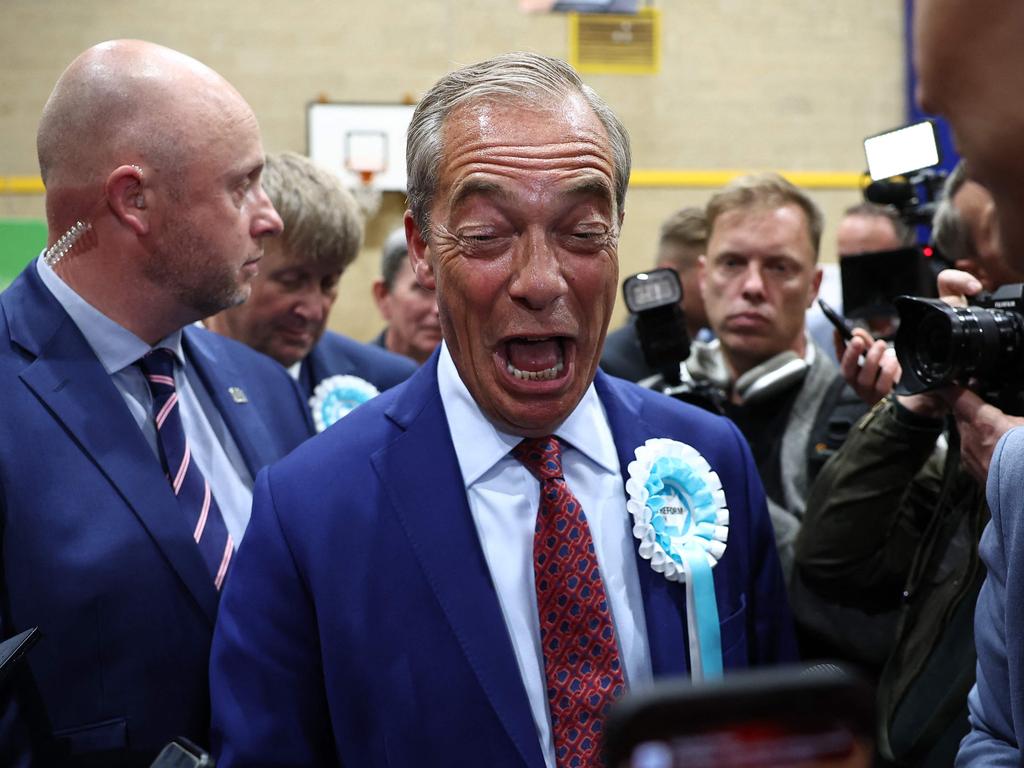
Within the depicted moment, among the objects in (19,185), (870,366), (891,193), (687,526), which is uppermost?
(19,185)

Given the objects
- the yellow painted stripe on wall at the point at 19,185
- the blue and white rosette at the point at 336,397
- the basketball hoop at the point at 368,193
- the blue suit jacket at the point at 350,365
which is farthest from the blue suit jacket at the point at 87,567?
the yellow painted stripe on wall at the point at 19,185

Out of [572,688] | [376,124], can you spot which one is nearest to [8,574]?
[572,688]

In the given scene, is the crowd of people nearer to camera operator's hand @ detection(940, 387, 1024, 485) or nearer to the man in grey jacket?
camera operator's hand @ detection(940, 387, 1024, 485)

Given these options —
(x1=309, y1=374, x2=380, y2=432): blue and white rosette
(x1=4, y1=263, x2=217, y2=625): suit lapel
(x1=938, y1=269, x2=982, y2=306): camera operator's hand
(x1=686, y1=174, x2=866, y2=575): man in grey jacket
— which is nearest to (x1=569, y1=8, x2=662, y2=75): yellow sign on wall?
(x1=686, y1=174, x2=866, y2=575): man in grey jacket

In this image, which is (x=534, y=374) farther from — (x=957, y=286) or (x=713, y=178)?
(x=713, y=178)

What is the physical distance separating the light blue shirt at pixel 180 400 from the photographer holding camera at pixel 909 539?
1.12m

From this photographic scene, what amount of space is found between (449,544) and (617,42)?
6.60 m

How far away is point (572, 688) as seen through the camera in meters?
1.40

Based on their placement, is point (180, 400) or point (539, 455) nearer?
point (539, 455)

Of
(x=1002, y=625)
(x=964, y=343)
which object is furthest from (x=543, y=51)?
(x=1002, y=625)

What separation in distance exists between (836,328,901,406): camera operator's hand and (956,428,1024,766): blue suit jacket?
2.82ft

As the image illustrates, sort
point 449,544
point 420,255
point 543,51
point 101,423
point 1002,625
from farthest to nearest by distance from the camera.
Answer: point 543,51 → point 101,423 → point 420,255 → point 449,544 → point 1002,625

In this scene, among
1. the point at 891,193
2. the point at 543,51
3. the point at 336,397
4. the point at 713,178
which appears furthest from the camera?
the point at 713,178

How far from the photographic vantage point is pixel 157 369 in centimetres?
192
